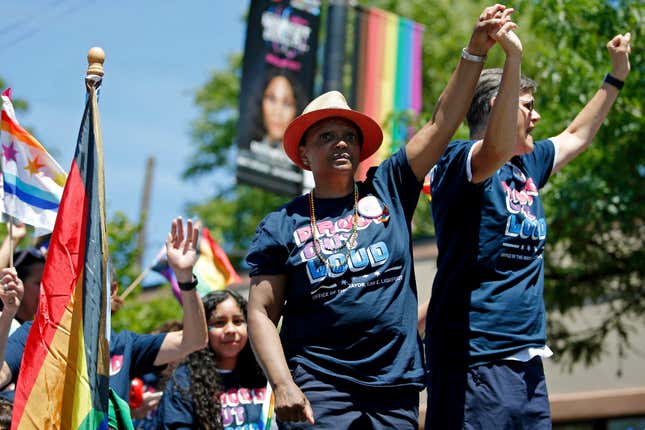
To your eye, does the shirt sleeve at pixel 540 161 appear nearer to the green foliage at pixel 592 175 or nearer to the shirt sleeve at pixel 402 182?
the shirt sleeve at pixel 402 182

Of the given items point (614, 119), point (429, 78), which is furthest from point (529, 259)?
point (429, 78)

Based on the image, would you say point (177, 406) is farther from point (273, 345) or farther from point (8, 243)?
point (273, 345)

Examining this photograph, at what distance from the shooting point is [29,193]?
561 cm

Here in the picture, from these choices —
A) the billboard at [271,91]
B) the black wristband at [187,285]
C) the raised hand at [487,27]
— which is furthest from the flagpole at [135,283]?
the billboard at [271,91]

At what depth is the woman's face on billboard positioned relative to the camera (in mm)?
13008

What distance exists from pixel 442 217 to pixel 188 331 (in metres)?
1.52

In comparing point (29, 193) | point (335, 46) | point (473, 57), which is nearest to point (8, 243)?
point (29, 193)

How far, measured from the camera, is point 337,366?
3.87 metres

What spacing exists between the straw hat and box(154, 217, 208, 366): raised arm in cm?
69

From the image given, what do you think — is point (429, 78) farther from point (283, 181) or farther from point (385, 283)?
point (385, 283)

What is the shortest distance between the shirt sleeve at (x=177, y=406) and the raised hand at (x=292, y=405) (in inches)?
84.5

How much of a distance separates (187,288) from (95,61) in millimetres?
1116

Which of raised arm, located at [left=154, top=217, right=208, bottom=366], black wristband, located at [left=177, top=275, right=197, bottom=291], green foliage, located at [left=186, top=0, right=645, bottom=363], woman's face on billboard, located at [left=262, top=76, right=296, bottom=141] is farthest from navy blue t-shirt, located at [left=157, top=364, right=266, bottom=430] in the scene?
woman's face on billboard, located at [left=262, top=76, right=296, bottom=141]

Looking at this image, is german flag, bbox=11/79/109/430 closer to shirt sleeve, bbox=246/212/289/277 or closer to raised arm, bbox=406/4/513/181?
shirt sleeve, bbox=246/212/289/277
